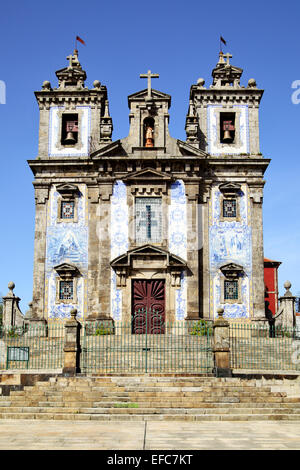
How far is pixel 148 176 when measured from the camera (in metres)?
25.2

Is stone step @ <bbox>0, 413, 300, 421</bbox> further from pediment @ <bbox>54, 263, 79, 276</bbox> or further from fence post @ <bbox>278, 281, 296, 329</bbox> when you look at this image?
pediment @ <bbox>54, 263, 79, 276</bbox>

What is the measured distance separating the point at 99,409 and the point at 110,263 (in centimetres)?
1110

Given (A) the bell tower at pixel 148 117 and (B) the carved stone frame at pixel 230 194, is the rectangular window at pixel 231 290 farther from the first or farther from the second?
(A) the bell tower at pixel 148 117

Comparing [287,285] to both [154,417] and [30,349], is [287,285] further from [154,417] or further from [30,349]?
[154,417]

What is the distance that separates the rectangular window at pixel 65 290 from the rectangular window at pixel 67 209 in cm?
321

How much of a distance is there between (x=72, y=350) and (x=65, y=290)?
8665 millimetres

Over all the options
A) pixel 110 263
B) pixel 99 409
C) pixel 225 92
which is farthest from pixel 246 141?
pixel 99 409

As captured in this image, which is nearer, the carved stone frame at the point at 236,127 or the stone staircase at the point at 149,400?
the stone staircase at the point at 149,400

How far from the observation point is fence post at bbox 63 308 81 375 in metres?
16.1

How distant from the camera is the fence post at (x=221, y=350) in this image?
1573 cm

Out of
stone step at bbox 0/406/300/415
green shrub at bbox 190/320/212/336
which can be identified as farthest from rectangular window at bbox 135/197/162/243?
stone step at bbox 0/406/300/415

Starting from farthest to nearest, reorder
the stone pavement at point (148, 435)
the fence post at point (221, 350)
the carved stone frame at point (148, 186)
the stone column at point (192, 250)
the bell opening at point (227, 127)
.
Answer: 1. the bell opening at point (227, 127)
2. the carved stone frame at point (148, 186)
3. the stone column at point (192, 250)
4. the fence post at point (221, 350)
5. the stone pavement at point (148, 435)

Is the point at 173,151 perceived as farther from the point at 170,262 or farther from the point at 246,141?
the point at 170,262

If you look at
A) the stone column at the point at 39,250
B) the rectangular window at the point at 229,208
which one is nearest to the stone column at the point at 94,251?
the stone column at the point at 39,250
